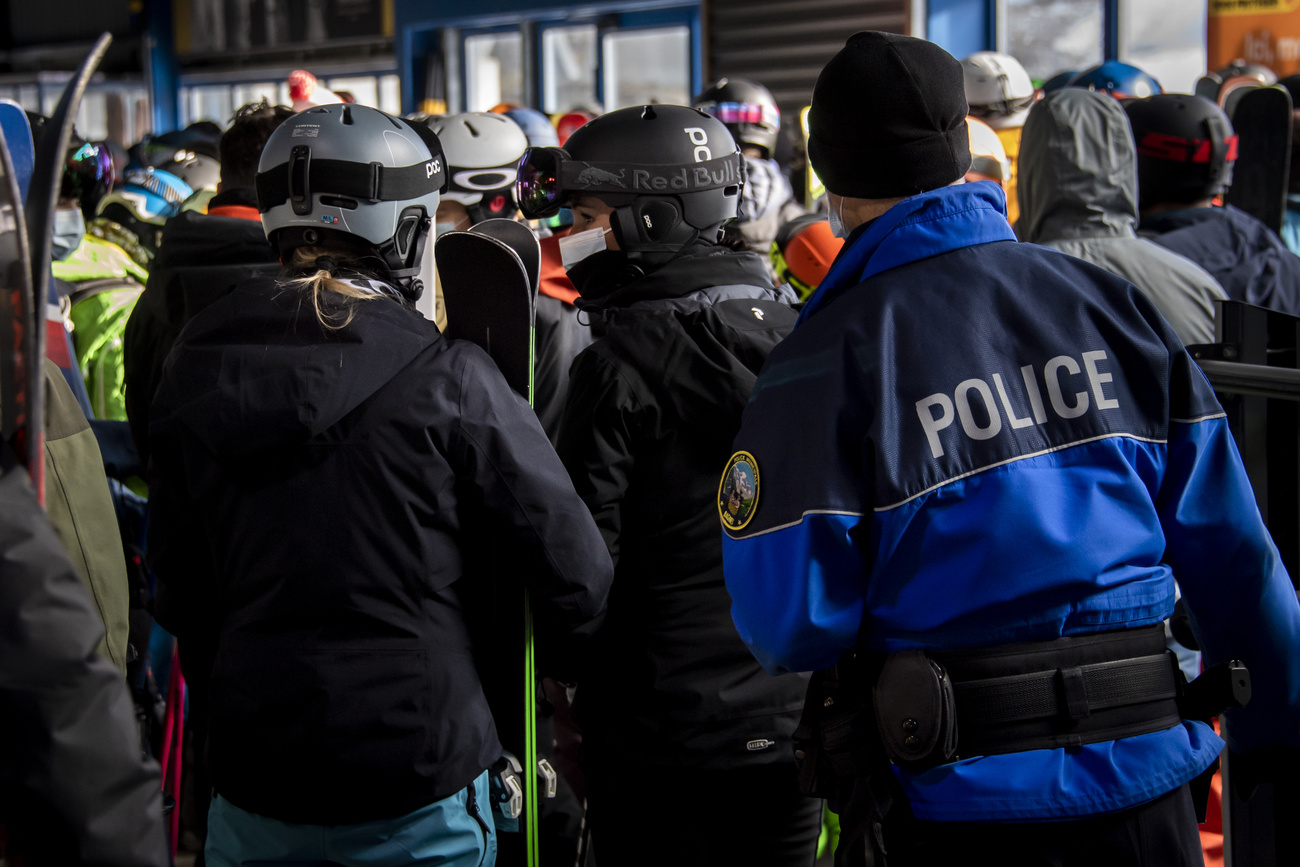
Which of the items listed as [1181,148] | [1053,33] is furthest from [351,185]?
[1053,33]

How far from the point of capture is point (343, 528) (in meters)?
1.81

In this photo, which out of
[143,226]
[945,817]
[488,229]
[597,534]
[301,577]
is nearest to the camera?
[945,817]

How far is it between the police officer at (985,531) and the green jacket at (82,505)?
1.23 m

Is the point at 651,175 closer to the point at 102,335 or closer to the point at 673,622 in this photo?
the point at 673,622

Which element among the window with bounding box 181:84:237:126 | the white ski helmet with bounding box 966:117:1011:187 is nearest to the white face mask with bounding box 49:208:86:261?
the white ski helmet with bounding box 966:117:1011:187

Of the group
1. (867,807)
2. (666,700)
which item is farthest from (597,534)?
(867,807)

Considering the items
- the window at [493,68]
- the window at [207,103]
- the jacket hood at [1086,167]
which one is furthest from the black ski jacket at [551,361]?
the window at [207,103]

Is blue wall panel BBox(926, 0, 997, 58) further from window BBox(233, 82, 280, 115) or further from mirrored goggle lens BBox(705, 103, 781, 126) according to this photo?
window BBox(233, 82, 280, 115)

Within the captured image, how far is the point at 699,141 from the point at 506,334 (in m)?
0.66

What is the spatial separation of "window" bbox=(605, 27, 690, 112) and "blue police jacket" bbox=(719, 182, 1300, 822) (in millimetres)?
10317

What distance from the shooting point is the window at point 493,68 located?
12.8 metres

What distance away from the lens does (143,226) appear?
5082 mm

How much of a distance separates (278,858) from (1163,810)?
1314mm

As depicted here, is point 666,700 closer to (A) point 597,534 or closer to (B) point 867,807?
(A) point 597,534
